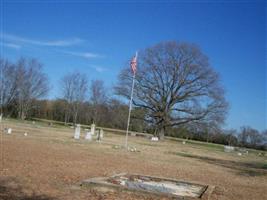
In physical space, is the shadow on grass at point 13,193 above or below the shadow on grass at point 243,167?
below

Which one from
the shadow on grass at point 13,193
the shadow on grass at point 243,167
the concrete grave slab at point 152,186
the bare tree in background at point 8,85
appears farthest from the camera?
the bare tree in background at point 8,85

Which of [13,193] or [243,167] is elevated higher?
[243,167]

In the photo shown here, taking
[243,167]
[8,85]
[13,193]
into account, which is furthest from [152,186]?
[8,85]

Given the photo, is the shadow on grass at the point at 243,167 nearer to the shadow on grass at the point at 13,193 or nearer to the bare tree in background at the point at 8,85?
the shadow on grass at the point at 13,193

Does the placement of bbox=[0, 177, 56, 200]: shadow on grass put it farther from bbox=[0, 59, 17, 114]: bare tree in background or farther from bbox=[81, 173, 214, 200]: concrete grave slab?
bbox=[0, 59, 17, 114]: bare tree in background

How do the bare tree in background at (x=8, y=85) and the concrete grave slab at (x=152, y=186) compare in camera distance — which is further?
the bare tree in background at (x=8, y=85)

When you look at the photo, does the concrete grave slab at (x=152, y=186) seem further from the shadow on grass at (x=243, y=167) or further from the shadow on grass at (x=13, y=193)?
the shadow on grass at (x=243, y=167)

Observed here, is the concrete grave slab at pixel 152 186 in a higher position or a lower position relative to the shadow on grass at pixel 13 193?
higher

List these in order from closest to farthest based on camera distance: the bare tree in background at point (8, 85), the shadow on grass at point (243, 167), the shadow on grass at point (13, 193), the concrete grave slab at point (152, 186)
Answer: the shadow on grass at point (13, 193) → the concrete grave slab at point (152, 186) → the shadow on grass at point (243, 167) → the bare tree in background at point (8, 85)

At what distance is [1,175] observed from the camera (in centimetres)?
1036

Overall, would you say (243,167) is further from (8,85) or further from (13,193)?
(8,85)

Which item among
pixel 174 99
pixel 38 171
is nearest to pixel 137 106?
pixel 174 99

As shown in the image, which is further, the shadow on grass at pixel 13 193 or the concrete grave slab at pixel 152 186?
the concrete grave slab at pixel 152 186

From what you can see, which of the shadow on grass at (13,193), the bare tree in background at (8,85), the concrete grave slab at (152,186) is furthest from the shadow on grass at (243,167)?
the bare tree in background at (8,85)
